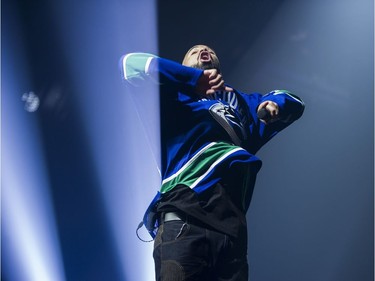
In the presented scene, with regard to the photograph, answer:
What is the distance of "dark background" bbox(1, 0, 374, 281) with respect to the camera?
6.12ft

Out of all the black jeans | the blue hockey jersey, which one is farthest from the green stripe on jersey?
the black jeans

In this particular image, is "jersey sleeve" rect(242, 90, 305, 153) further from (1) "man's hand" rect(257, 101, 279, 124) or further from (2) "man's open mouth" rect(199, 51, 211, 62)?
(2) "man's open mouth" rect(199, 51, 211, 62)

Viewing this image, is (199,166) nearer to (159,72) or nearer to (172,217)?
(172,217)

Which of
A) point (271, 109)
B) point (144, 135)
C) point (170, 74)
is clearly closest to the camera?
point (170, 74)

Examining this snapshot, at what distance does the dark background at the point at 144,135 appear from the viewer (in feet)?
6.12

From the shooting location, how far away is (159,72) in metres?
1.38

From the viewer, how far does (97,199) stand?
1.91 metres

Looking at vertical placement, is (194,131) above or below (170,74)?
below

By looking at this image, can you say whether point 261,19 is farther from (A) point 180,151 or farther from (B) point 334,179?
(A) point 180,151

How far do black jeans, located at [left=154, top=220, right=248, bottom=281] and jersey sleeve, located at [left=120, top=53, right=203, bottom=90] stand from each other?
34 centimetres

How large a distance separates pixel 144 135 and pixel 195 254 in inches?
24.7

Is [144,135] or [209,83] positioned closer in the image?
[209,83]

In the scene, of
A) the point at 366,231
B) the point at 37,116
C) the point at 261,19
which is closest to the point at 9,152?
the point at 37,116

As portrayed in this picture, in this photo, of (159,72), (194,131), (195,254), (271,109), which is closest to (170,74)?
(159,72)
